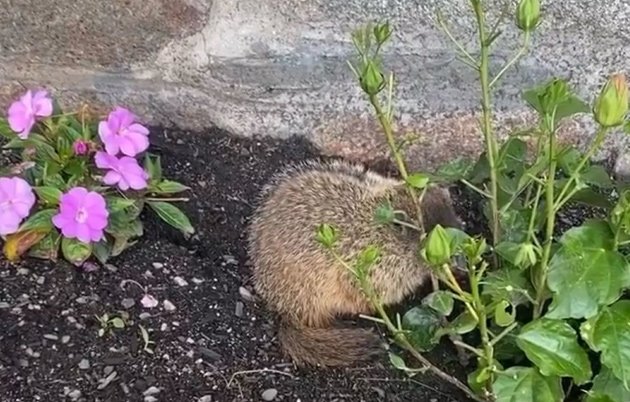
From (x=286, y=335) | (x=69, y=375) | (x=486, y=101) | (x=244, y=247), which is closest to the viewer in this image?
(x=486, y=101)

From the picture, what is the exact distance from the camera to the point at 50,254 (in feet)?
6.81

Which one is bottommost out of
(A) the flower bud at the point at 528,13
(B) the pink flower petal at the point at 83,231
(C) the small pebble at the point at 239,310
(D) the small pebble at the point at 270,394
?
(D) the small pebble at the point at 270,394

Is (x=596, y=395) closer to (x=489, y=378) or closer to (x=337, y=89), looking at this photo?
(x=489, y=378)

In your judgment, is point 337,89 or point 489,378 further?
point 337,89

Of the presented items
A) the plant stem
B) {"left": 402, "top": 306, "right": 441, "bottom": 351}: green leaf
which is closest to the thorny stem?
{"left": 402, "top": 306, "right": 441, "bottom": 351}: green leaf

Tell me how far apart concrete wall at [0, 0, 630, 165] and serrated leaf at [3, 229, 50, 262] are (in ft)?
1.33

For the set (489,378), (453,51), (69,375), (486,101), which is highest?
(486,101)

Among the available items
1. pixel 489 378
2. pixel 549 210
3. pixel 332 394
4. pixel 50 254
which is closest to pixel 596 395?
pixel 489 378

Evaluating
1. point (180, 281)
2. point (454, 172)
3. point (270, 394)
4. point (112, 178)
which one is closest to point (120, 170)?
point (112, 178)

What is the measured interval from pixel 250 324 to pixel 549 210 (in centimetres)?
63

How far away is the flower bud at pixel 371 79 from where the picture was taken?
1624 mm

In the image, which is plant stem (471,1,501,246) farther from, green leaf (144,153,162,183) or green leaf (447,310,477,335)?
green leaf (144,153,162,183)

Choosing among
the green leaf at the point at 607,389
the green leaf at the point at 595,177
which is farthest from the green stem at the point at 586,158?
the green leaf at the point at 607,389

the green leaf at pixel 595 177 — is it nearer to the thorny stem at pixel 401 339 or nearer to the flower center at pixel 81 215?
the thorny stem at pixel 401 339
